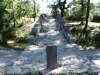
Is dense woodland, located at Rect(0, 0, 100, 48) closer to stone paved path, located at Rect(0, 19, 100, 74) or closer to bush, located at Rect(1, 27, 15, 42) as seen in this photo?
bush, located at Rect(1, 27, 15, 42)

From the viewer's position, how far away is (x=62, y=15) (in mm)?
25859

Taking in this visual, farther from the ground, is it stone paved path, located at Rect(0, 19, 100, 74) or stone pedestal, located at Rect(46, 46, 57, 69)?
stone pedestal, located at Rect(46, 46, 57, 69)

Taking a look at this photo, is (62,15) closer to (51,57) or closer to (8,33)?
(8,33)

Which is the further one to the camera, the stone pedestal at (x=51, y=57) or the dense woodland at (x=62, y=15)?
the dense woodland at (x=62, y=15)

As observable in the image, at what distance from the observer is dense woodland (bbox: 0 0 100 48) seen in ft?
67.9

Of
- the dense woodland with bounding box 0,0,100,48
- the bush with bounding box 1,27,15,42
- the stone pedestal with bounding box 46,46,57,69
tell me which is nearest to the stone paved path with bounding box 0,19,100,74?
the stone pedestal with bounding box 46,46,57,69

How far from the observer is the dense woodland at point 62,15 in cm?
2069

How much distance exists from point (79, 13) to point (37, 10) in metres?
8.79

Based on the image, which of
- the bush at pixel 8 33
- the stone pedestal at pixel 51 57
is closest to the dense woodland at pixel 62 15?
the bush at pixel 8 33

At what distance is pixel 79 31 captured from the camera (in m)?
21.8

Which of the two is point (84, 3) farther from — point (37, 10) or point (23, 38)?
point (37, 10)

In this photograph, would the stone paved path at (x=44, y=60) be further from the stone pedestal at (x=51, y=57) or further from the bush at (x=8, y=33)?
the bush at (x=8, y=33)

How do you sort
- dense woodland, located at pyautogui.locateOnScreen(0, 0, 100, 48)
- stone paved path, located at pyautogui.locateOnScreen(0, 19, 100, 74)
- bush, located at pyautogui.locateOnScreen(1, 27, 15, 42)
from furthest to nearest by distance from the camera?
1. bush, located at pyautogui.locateOnScreen(1, 27, 15, 42)
2. dense woodland, located at pyautogui.locateOnScreen(0, 0, 100, 48)
3. stone paved path, located at pyautogui.locateOnScreen(0, 19, 100, 74)

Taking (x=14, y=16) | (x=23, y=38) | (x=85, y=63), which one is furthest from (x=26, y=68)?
(x=14, y=16)
